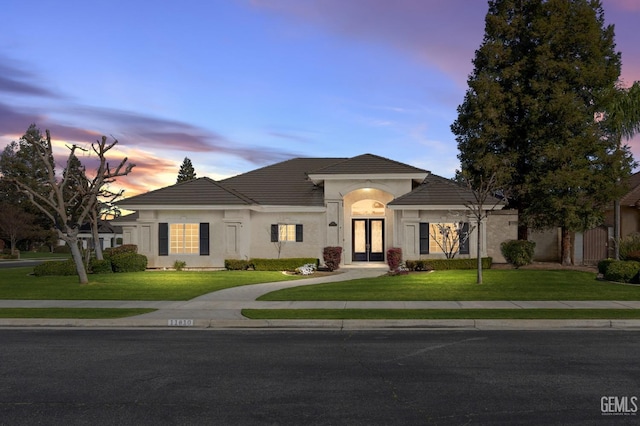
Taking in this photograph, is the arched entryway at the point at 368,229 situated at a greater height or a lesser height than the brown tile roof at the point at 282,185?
lesser

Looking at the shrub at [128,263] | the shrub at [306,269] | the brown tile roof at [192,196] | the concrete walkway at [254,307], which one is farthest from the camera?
the brown tile roof at [192,196]

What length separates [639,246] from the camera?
25.2 metres

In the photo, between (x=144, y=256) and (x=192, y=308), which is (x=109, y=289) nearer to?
(x=192, y=308)

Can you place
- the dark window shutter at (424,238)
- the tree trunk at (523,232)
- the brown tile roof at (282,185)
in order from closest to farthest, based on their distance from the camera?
1. the dark window shutter at (424,238)
2. the tree trunk at (523,232)
3. the brown tile roof at (282,185)

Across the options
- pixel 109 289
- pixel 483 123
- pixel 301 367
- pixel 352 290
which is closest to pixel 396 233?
pixel 483 123

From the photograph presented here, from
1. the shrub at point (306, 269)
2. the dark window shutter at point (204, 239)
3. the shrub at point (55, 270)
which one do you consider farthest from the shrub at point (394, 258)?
the shrub at point (55, 270)

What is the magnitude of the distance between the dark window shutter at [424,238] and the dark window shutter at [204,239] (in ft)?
39.5

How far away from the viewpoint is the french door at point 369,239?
31.3 m

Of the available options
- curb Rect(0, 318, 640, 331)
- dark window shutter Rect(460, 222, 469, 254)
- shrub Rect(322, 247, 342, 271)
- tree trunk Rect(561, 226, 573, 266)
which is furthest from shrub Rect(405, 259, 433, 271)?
curb Rect(0, 318, 640, 331)

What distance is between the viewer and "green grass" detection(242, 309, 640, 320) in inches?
513

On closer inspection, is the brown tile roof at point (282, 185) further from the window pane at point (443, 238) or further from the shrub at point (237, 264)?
the window pane at point (443, 238)

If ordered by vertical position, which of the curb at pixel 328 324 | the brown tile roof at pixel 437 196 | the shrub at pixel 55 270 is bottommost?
the curb at pixel 328 324

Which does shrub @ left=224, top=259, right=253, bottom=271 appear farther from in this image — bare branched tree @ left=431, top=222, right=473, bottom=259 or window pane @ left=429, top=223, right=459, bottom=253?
bare branched tree @ left=431, top=222, right=473, bottom=259

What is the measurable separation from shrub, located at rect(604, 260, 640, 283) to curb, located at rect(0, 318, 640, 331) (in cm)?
902
